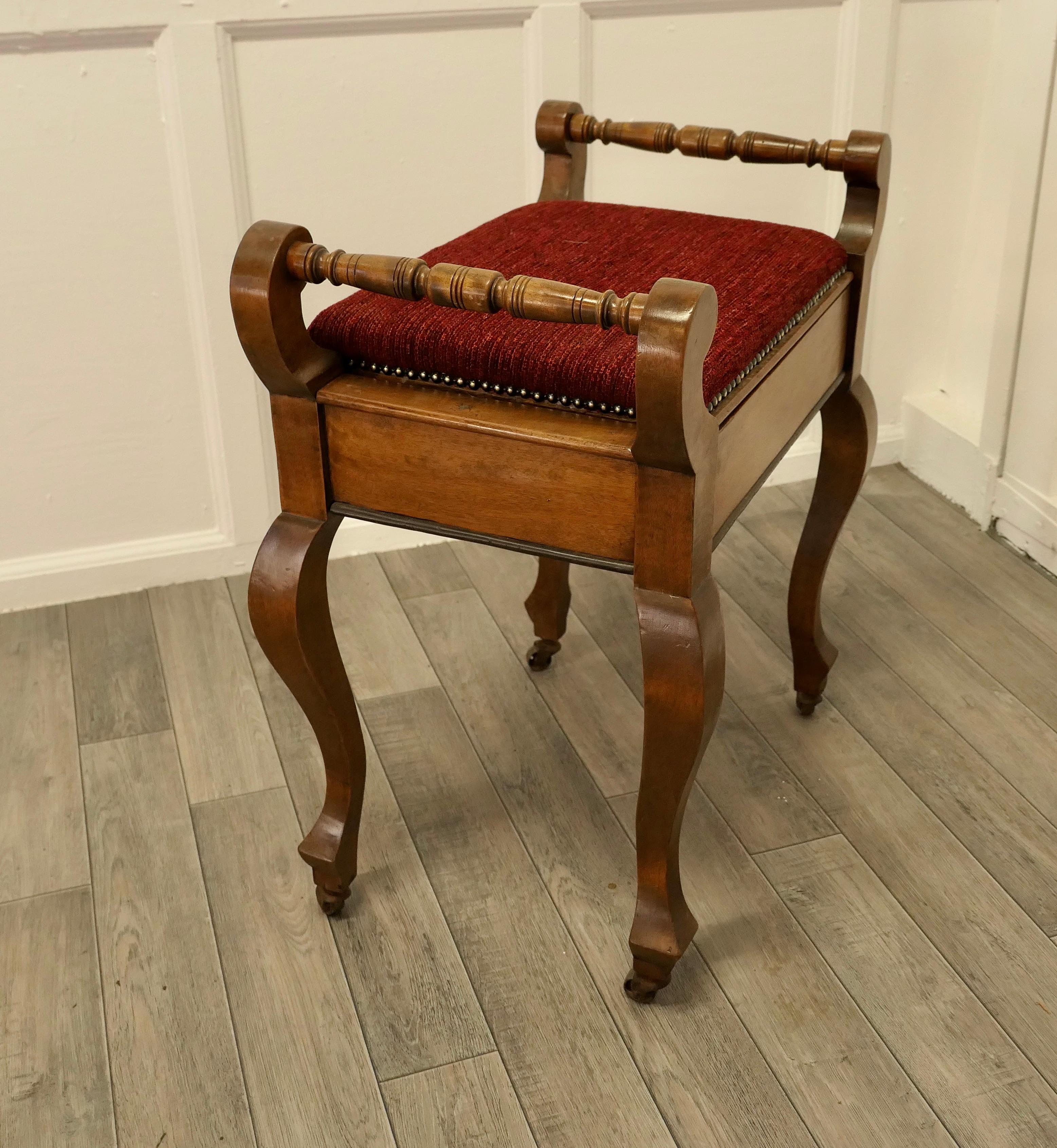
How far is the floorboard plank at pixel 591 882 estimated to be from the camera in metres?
1.10

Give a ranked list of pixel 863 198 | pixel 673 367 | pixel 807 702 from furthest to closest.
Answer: pixel 807 702
pixel 863 198
pixel 673 367

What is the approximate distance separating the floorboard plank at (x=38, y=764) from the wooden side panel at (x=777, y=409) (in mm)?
807

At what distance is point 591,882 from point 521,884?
74 millimetres

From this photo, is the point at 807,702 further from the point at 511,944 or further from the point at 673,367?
the point at 673,367

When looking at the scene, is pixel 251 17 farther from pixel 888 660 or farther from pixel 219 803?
pixel 888 660

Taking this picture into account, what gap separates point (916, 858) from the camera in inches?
53.5

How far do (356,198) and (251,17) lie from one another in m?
0.27

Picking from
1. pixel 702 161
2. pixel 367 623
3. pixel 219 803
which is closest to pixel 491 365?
pixel 219 803

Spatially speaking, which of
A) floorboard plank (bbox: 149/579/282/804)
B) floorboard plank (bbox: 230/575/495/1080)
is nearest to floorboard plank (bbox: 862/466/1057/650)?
floorboard plank (bbox: 230/575/495/1080)

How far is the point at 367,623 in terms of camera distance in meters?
1.81

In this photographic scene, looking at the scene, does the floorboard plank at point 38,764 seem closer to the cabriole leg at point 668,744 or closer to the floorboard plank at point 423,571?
the floorboard plank at point 423,571

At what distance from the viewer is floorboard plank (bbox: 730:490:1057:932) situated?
1.37 m

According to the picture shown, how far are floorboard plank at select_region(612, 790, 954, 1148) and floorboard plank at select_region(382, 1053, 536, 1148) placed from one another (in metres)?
0.23

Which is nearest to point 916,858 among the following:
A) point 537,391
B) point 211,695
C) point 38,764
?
point 537,391
